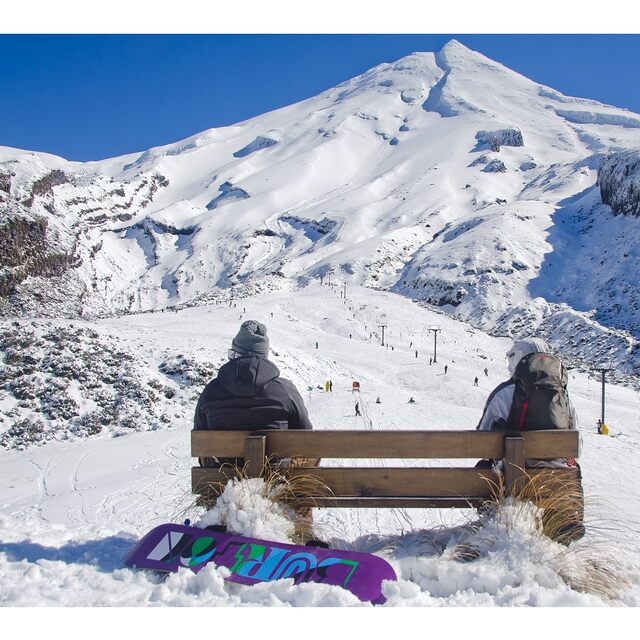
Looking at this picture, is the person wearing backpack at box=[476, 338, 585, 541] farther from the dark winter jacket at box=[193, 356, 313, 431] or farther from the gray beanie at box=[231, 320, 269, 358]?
the gray beanie at box=[231, 320, 269, 358]

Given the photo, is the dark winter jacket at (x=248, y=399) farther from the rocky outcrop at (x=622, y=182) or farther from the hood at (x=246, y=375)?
the rocky outcrop at (x=622, y=182)

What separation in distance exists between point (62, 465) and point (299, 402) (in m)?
11.6

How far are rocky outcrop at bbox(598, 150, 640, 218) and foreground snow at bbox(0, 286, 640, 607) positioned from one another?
234 feet

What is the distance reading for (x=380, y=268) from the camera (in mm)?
108500

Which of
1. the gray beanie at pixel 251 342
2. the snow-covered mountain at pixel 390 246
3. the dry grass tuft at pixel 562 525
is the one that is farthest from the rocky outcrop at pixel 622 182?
the gray beanie at pixel 251 342

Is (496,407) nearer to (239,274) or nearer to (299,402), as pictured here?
(299,402)

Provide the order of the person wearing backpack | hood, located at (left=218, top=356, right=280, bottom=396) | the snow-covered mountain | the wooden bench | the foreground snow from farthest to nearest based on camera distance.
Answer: the snow-covered mountain → hood, located at (left=218, top=356, right=280, bottom=396) → the person wearing backpack → the wooden bench → the foreground snow

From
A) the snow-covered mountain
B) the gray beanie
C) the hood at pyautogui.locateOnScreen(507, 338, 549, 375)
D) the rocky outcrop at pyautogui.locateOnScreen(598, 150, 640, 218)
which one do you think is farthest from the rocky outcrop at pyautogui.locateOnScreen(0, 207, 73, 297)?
the rocky outcrop at pyautogui.locateOnScreen(598, 150, 640, 218)

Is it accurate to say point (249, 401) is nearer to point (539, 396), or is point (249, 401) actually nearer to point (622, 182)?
point (539, 396)

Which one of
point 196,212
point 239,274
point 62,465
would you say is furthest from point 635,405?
point 196,212

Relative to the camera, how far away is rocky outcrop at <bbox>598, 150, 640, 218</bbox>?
285ft

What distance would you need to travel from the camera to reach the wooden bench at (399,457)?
165 inches

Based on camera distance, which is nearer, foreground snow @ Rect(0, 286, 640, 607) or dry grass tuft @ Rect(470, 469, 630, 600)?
foreground snow @ Rect(0, 286, 640, 607)

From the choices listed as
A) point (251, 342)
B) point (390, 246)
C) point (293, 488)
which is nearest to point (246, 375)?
point (251, 342)
